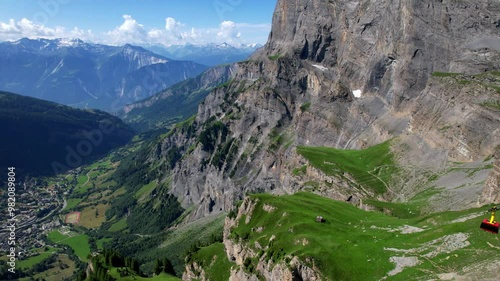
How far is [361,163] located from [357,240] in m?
98.8

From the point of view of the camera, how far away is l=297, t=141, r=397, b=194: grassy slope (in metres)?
158

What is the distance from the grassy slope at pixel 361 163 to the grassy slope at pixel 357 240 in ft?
164

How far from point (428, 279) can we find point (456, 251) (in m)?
8.19

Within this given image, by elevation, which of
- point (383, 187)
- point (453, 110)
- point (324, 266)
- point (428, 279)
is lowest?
point (383, 187)

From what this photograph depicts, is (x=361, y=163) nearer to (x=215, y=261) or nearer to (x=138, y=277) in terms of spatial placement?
(x=215, y=261)

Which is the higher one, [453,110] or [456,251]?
[453,110]

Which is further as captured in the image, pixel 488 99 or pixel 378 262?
pixel 488 99

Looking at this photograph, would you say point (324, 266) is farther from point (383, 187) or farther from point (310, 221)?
point (383, 187)

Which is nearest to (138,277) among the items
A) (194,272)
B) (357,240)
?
(194,272)

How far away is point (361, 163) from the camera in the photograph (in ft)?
575

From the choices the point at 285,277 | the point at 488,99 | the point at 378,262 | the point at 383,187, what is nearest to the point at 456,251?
the point at 378,262

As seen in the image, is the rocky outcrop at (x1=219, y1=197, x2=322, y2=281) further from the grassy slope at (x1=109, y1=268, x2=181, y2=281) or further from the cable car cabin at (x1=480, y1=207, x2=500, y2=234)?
the cable car cabin at (x1=480, y1=207, x2=500, y2=234)

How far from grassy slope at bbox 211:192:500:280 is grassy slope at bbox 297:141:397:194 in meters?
49.8

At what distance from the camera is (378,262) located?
70812mm
